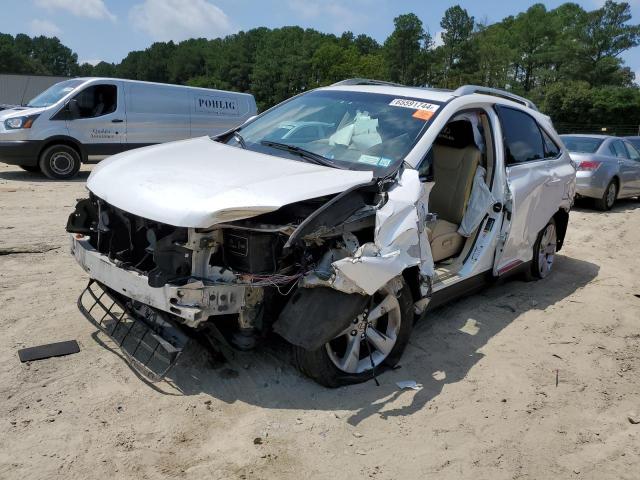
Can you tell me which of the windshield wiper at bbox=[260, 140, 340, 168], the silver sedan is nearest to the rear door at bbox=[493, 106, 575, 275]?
the windshield wiper at bbox=[260, 140, 340, 168]

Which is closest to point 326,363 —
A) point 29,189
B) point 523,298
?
point 523,298

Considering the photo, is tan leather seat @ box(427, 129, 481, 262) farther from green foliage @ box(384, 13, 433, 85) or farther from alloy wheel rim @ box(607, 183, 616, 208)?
green foliage @ box(384, 13, 433, 85)

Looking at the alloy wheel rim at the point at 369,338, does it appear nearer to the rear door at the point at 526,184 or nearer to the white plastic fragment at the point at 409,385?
the white plastic fragment at the point at 409,385

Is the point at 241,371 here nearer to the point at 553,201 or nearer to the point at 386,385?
the point at 386,385

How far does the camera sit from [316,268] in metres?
3.38

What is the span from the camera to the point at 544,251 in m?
6.29

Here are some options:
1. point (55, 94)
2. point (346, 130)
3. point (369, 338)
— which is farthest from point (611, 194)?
point (55, 94)

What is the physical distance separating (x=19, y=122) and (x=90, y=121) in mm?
1371

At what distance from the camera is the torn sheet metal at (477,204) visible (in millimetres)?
4891

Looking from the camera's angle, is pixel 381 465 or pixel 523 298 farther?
pixel 523 298

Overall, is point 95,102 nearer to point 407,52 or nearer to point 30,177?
point 30,177

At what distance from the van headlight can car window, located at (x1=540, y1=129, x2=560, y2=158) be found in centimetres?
963

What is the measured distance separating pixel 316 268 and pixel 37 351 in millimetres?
2036

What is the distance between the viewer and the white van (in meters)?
11.3
